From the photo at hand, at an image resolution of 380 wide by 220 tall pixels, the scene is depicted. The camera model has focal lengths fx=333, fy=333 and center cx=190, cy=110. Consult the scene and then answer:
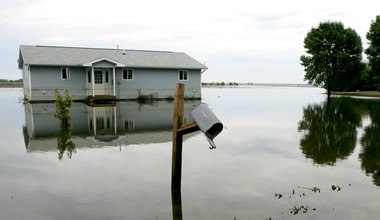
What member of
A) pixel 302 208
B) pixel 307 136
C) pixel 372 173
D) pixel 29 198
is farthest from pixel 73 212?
pixel 307 136

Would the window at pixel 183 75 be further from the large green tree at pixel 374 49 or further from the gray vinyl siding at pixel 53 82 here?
the large green tree at pixel 374 49

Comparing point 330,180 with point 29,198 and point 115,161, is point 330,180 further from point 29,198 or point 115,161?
point 29,198

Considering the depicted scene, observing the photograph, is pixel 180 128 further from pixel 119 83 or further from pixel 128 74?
pixel 128 74

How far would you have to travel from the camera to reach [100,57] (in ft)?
101

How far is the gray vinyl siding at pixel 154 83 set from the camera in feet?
101

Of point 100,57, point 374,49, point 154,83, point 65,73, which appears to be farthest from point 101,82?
point 374,49

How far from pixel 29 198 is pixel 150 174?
7.85ft

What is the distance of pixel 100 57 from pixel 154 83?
5545 mm

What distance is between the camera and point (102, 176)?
22.7 feet

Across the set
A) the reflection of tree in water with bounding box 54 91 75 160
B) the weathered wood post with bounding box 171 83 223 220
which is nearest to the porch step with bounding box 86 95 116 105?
the reflection of tree in water with bounding box 54 91 75 160

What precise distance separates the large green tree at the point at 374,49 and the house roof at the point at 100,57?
18.8 m

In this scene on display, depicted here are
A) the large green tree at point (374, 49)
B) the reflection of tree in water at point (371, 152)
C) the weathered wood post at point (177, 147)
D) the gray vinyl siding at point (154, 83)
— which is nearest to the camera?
the weathered wood post at point (177, 147)

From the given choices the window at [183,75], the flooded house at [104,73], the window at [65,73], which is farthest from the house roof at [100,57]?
the window at [183,75]

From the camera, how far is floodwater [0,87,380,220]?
5246mm
